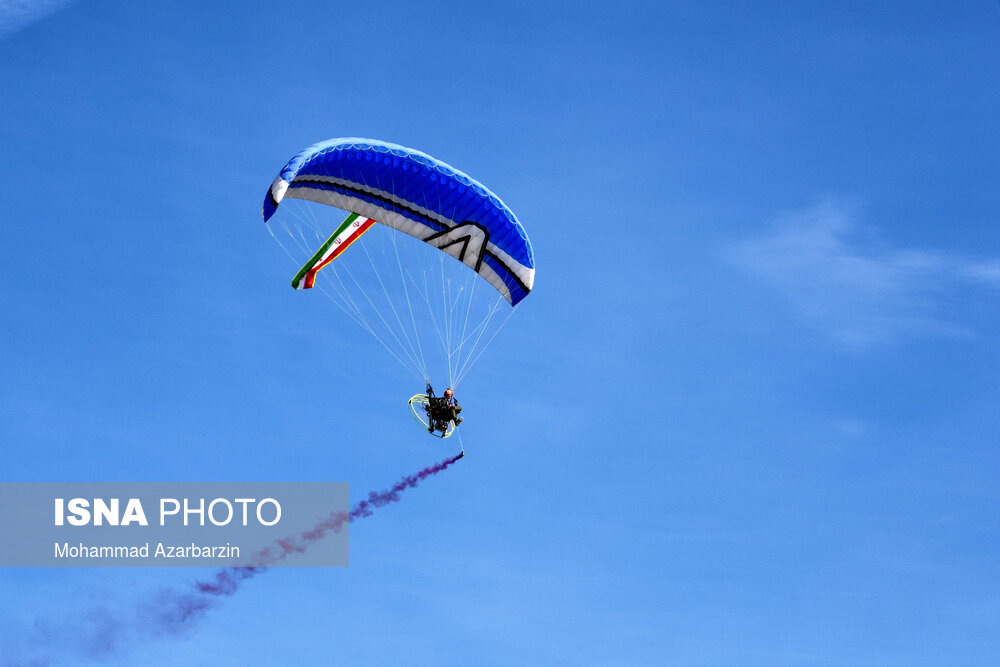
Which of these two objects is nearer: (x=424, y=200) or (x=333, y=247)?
(x=424, y=200)

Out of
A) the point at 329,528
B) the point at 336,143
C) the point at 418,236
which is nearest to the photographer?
the point at 336,143

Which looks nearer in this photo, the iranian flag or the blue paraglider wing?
the blue paraglider wing

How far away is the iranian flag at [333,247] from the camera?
151 ft

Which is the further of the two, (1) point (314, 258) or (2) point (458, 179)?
(1) point (314, 258)

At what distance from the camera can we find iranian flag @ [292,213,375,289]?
45.9 meters

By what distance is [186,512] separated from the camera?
44.7m

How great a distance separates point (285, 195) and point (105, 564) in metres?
12.9

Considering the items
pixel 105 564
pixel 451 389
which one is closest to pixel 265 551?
pixel 105 564

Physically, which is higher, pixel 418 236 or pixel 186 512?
pixel 418 236

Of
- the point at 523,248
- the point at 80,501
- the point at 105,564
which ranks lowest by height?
the point at 105,564

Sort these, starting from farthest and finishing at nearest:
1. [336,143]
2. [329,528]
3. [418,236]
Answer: [329,528] < [418,236] < [336,143]

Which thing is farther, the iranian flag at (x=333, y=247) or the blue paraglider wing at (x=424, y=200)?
the iranian flag at (x=333, y=247)

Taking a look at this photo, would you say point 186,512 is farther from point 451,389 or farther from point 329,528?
point 451,389

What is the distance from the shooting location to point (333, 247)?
46.3 m
